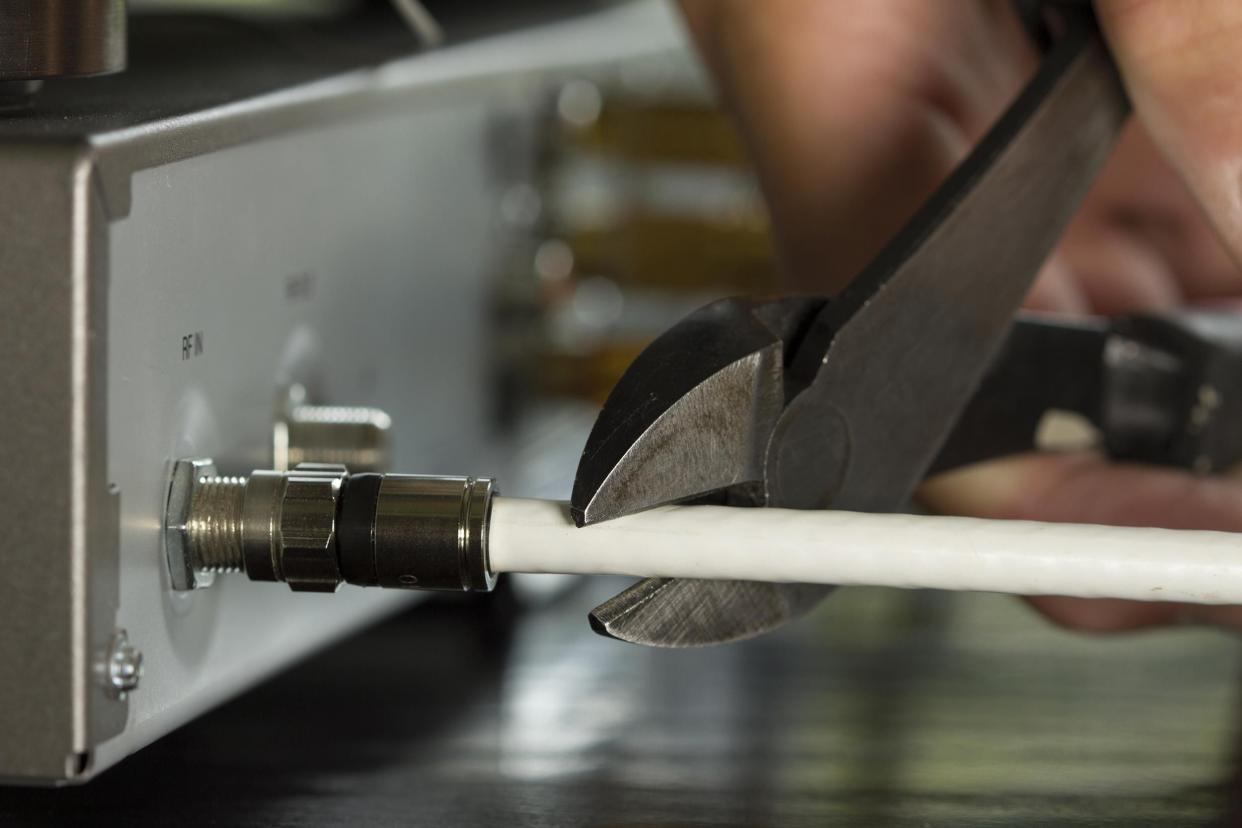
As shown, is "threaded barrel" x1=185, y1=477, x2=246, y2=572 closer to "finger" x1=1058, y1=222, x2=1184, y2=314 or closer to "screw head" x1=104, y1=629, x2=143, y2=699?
"screw head" x1=104, y1=629, x2=143, y2=699

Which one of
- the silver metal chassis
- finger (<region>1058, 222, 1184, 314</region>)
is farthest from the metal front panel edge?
finger (<region>1058, 222, 1184, 314</region>)

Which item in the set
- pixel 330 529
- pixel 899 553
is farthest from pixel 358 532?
pixel 899 553

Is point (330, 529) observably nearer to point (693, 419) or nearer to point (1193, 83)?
point (693, 419)

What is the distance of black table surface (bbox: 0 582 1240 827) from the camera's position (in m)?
0.37

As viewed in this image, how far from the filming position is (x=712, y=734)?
0.45 metres

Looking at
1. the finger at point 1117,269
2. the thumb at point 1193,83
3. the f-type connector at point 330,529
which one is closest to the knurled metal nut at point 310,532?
the f-type connector at point 330,529

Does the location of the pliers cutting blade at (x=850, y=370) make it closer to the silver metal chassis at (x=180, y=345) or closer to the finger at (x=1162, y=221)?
the silver metal chassis at (x=180, y=345)

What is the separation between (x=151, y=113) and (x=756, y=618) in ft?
0.56

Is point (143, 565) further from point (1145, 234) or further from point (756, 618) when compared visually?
point (1145, 234)

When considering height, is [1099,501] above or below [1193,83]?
below

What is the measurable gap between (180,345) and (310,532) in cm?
5

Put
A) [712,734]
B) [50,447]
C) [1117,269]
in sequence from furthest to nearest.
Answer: [1117,269]
[712,734]
[50,447]

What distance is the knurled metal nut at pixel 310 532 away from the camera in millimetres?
333

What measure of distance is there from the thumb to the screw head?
0.27 metres
